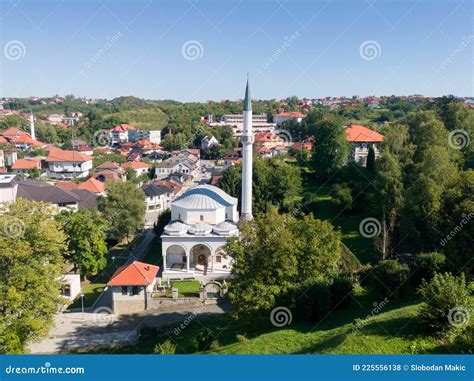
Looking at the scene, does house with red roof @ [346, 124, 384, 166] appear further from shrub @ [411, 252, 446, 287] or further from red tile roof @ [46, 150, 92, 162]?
red tile roof @ [46, 150, 92, 162]

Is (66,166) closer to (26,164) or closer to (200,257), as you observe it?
(26,164)

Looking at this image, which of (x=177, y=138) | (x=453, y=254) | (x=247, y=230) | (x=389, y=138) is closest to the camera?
(x=247, y=230)

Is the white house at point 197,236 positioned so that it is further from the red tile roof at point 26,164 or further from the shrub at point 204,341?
the red tile roof at point 26,164

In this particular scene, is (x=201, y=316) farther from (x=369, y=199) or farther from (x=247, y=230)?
(x=369, y=199)

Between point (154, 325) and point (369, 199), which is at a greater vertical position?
point (369, 199)

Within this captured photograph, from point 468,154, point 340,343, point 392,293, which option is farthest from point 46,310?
point 468,154

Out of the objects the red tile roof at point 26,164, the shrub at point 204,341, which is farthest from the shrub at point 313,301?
the red tile roof at point 26,164
